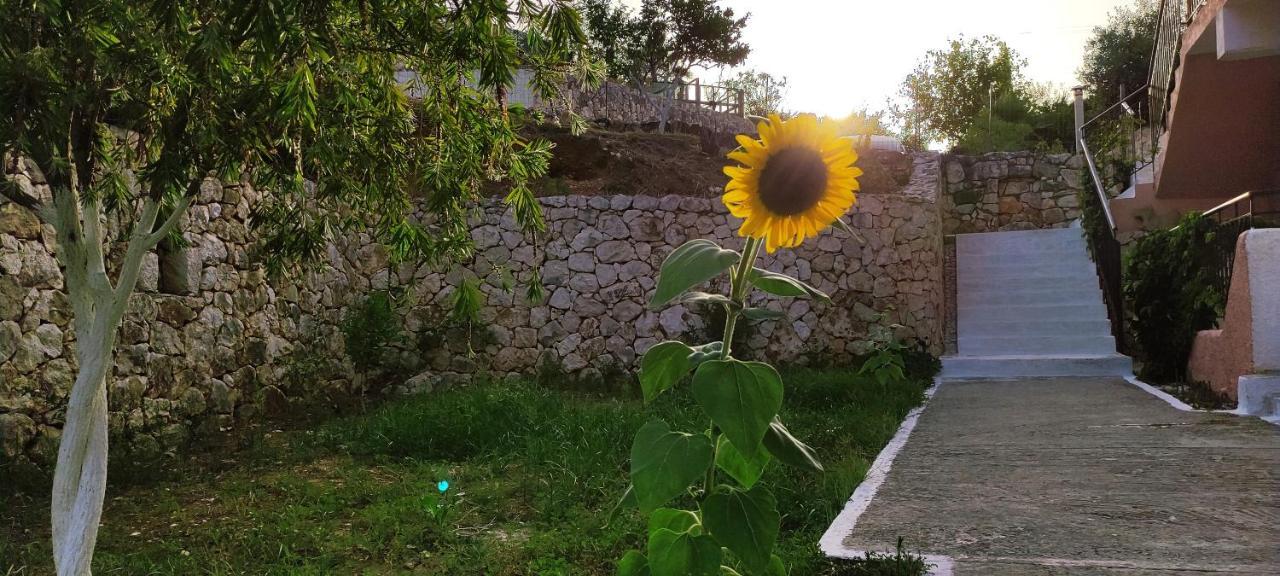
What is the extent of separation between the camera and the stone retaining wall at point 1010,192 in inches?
→ 634

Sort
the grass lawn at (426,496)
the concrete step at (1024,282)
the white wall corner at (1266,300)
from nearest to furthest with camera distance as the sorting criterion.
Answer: the grass lawn at (426,496) → the white wall corner at (1266,300) → the concrete step at (1024,282)

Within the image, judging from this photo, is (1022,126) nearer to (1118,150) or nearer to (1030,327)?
(1118,150)

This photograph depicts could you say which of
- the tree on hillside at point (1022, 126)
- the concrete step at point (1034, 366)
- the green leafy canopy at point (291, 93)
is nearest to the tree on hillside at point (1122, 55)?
the tree on hillside at point (1022, 126)

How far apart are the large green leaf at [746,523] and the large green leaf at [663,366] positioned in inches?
9.1

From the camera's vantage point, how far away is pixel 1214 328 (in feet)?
25.5

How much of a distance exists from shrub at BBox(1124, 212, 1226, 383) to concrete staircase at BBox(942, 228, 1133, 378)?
0.93 m

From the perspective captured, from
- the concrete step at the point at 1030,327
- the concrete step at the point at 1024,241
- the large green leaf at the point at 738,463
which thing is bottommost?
the concrete step at the point at 1030,327

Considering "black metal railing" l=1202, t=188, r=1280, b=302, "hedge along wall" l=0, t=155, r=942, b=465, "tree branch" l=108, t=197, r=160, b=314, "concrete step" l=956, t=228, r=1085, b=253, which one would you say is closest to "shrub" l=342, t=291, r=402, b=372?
"hedge along wall" l=0, t=155, r=942, b=465

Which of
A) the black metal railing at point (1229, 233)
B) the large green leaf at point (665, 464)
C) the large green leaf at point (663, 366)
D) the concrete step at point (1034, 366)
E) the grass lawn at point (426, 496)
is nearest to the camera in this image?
the large green leaf at point (665, 464)

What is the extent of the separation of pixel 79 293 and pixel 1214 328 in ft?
28.2

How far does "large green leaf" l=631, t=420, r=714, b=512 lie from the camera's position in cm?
148

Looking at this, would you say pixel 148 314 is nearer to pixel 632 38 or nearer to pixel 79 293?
pixel 79 293

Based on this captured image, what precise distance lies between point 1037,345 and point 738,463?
10.5 metres

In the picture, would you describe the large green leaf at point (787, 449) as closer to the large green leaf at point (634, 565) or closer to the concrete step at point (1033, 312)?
the large green leaf at point (634, 565)
